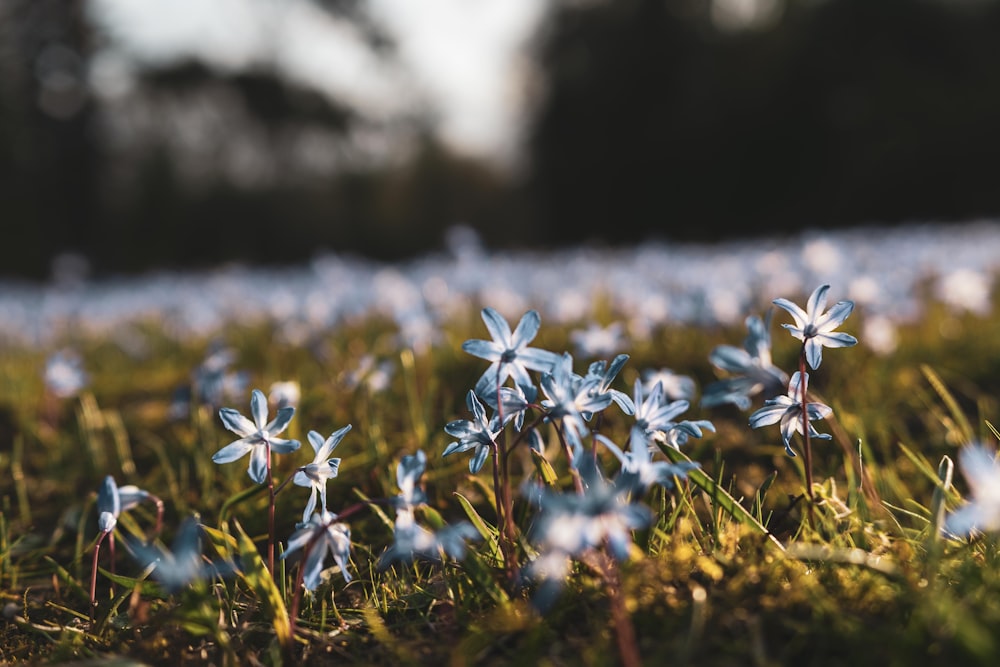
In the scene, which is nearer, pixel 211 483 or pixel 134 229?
pixel 211 483

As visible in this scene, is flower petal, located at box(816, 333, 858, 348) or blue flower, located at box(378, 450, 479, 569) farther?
flower petal, located at box(816, 333, 858, 348)

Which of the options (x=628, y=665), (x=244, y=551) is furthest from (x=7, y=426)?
(x=628, y=665)

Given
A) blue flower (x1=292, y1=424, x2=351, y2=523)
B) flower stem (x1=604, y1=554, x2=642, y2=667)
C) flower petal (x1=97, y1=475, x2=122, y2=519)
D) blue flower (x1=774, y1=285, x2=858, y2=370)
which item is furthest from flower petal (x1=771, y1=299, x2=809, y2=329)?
flower petal (x1=97, y1=475, x2=122, y2=519)

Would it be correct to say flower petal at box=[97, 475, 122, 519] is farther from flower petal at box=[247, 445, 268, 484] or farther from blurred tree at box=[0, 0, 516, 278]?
blurred tree at box=[0, 0, 516, 278]

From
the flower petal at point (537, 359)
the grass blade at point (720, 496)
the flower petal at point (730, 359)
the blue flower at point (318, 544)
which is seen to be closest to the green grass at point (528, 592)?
the grass blade at point (720, 496)

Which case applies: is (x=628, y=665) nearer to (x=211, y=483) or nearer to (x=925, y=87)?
(x=211, y=483)

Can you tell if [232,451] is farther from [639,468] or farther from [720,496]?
[720,496]

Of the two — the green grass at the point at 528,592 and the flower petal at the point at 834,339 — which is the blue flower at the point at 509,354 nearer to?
the green grass at the point at 528,592
